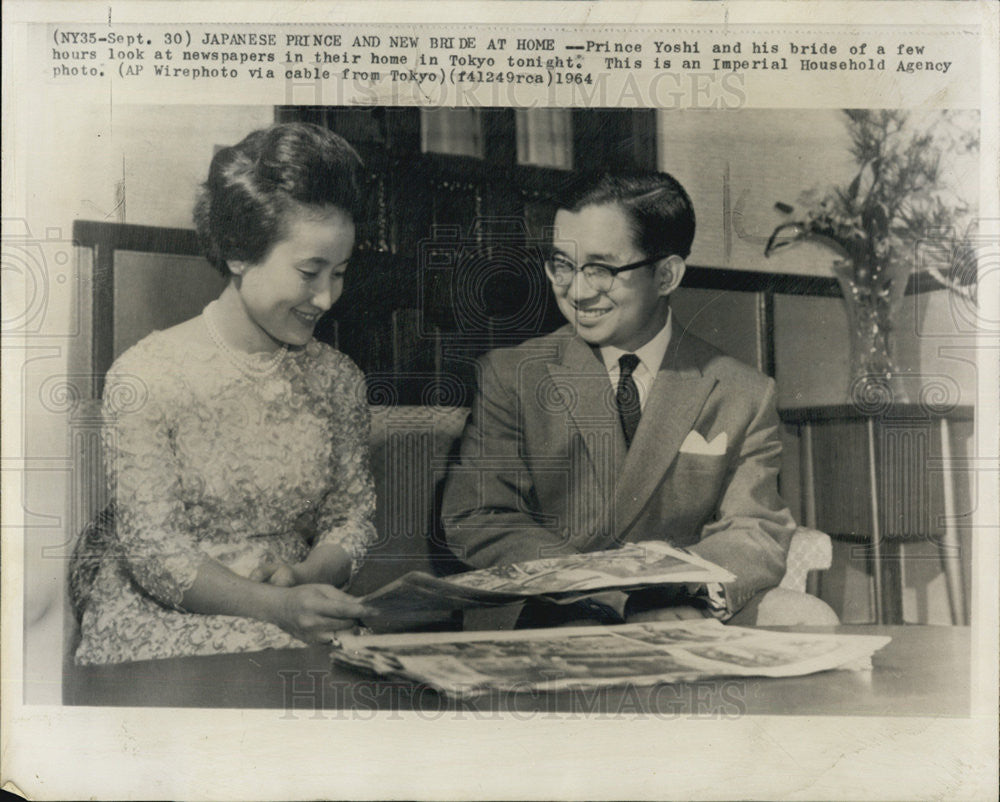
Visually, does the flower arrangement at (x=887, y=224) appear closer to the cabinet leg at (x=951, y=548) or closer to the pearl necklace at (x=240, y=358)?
the cabinet leg at (x=951, y=548)

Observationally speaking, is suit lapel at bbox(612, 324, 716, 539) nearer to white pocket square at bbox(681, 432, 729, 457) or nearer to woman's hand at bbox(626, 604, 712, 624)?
white pocket square at bbox(681, 432, 729, 457)

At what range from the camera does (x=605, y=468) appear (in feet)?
6.76

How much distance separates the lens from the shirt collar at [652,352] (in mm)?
2092

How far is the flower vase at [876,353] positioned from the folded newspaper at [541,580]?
556 mm

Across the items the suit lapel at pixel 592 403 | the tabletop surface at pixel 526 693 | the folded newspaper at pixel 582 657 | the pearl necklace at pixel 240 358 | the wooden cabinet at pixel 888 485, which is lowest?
the tabletop surface at pixel 526 693

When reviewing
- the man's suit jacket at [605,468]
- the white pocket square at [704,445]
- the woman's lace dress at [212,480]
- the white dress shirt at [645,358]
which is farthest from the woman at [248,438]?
the white pocket square at [704,445]

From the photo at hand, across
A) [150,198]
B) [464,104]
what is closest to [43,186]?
[150,198]

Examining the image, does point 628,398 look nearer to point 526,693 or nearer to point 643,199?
point 643,199

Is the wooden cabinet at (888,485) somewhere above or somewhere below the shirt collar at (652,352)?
below

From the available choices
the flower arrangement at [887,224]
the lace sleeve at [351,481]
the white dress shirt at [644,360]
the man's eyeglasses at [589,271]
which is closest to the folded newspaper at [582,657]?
the lace sleeve at [351,481]

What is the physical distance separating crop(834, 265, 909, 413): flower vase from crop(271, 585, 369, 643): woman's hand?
132cm

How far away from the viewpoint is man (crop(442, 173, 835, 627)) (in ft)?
6.72

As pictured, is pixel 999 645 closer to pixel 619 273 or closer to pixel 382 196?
pixel 619 273

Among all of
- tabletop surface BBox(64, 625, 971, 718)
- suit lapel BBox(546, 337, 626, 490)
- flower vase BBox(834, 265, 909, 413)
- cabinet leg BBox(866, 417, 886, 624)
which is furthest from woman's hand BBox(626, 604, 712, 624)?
flower vase BBox(834, 265, 909, 413)
